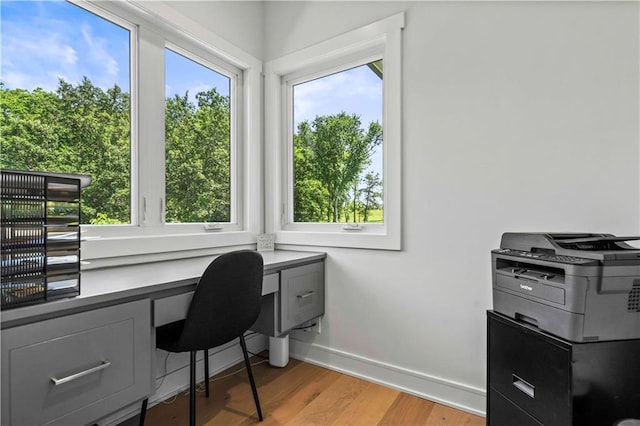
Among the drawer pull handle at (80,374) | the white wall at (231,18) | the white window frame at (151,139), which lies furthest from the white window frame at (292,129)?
the drawer pull handle at (80,374)

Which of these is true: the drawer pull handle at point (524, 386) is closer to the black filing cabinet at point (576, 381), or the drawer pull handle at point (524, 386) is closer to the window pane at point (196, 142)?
the black filing cabinet at point (576, 381)

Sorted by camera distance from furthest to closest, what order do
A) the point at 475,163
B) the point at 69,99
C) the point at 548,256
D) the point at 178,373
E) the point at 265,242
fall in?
the point at 265,242 → the point at 178,373 → the point at 475,163 → the point at 69,99 → the point at 548,256

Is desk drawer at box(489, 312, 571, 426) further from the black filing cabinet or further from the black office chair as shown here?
the black office chair

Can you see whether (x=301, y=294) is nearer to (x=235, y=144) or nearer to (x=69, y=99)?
(x=235, y=144)

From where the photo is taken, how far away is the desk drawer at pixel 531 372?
3.36 ft

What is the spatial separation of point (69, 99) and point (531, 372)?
2.31 meters

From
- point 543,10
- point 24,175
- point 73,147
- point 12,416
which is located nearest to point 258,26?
point 73,147

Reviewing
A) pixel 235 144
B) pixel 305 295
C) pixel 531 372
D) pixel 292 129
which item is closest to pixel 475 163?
pixel 531 372

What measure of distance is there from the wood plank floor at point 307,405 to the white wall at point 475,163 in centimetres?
11

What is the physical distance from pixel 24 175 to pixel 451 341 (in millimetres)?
1984

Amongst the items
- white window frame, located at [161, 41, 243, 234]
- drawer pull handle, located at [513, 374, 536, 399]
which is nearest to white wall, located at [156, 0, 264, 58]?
white window frame, located at [161, 41, 243, 234]

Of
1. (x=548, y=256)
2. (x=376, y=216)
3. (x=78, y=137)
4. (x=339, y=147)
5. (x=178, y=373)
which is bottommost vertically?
(x=178, y=373)

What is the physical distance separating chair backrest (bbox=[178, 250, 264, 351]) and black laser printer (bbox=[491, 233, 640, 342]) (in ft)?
3.64

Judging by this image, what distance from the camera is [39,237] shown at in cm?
98
